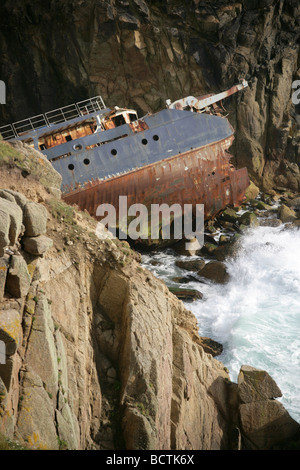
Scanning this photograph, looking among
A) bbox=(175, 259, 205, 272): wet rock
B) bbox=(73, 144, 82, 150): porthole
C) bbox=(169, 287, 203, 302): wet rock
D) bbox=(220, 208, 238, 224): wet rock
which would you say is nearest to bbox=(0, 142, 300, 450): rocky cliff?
bbox=(169, 287, 203, 302): wet rock

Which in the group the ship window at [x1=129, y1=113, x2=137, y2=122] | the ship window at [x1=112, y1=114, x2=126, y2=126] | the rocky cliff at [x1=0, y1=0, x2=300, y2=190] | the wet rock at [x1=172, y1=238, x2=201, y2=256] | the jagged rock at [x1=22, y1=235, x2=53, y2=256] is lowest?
the wet rock at [x1=172, y1=238, x2=201, y2=256]

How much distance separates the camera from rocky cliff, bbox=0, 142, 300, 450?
515 centimetres

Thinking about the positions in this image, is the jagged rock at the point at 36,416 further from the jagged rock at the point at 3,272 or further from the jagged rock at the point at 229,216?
the jagged rock at the point at 229,216

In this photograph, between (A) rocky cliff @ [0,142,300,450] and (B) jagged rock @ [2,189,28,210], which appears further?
(B) jagged rock @ [2,189,28,210]

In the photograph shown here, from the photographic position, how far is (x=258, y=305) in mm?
13828

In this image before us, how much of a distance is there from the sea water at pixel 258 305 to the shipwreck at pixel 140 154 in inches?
126

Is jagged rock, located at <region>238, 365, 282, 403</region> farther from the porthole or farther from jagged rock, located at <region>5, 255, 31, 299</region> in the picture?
the porthole

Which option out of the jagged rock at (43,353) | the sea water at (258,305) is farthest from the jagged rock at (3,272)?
the sea water at (258,305)

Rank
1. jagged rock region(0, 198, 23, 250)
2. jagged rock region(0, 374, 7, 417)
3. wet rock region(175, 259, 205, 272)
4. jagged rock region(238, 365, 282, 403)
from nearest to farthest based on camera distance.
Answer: jagged rock region(0, 374, 7, 417) → jagged rock region(0, 198, 23, 250) → jagged rock region(238, 365, 282, 403) → wet rock region(175, 259, 205, 272)

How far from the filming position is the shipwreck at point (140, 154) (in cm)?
1686

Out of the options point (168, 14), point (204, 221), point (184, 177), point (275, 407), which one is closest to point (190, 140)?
point (184, 177)

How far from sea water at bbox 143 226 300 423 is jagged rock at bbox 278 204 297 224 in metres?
1.65

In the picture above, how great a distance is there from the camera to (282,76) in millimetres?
25328
